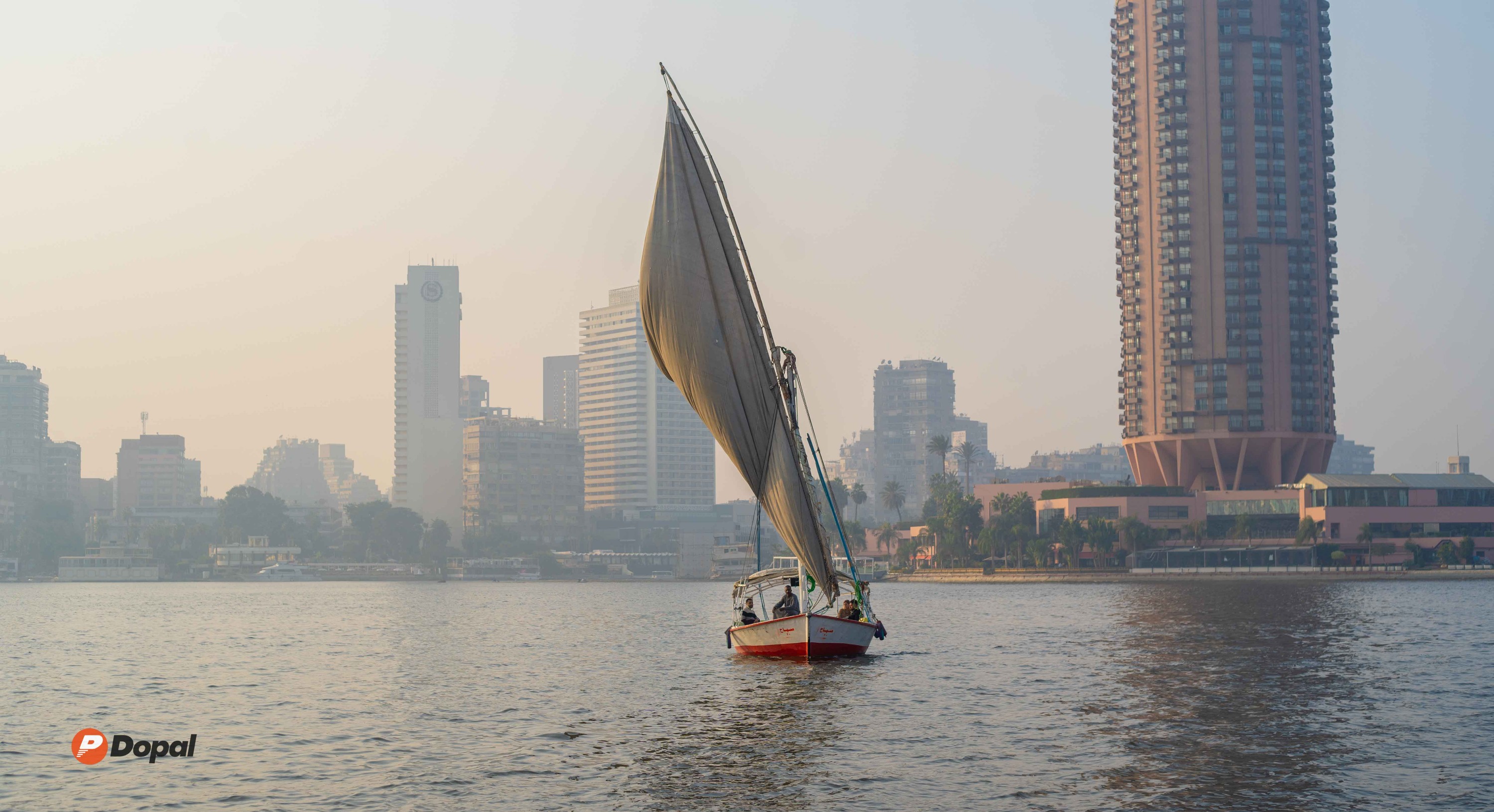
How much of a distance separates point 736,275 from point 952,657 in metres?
28.0

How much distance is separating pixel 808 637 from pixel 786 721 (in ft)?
55.1

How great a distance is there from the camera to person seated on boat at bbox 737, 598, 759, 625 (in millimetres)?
70625

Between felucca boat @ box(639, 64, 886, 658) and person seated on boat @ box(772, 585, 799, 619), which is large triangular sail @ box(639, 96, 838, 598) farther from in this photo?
person seated on boat @ box(772, 585, 799, 619)

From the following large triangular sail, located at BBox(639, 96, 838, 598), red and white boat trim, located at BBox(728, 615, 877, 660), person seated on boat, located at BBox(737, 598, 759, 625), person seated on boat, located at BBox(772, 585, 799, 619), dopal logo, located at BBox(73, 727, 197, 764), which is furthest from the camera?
person seated on boat, located at BBox(737, 598, 759, 625)

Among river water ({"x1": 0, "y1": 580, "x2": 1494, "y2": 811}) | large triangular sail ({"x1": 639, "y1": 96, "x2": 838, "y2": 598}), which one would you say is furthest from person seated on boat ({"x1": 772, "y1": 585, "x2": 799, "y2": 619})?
large triangular sail ({"x1": 639, "y1": 96, "x2": 838, "y2": 598})

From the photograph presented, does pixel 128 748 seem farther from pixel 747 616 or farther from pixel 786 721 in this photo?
pixel 747 616

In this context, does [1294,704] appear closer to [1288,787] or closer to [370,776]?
[1288,787]

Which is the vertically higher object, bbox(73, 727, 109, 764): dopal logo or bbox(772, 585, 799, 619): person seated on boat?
bbox(772, 585, 799, 619): person seated on boat

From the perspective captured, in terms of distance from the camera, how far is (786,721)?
48219 mm

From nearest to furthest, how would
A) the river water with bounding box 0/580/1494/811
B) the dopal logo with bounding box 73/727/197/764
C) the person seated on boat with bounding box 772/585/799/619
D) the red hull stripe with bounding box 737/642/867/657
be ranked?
the river water with bounding box 0/580/1494/811
the dopal logo with bounding box 73/727/197/764
the red hull stripe with bounding box 737/642/867/657
the person seated on boat with bounding box 772/585/799/619

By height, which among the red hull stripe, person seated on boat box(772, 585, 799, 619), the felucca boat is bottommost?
the red hull stripe

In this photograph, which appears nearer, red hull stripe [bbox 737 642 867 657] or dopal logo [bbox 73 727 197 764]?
dopal logo [bbox 73 727 197 764]

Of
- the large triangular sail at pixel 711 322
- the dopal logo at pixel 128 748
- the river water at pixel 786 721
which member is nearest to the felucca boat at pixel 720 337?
the large triangular sail at pixel 711 322

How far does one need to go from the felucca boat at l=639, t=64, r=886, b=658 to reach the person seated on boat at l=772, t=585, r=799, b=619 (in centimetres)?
463
